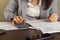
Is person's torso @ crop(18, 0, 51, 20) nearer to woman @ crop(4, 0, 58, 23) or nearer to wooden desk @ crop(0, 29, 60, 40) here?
woman @ crop(4, 0, 58, 23)

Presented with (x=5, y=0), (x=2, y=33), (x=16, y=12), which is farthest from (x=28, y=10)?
(x=2, y=33)

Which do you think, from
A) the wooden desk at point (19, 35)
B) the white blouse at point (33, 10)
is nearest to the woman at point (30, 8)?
the white blouse at point (33, 10)

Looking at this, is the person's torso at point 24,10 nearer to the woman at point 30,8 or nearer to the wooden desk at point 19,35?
the woman at point 30,8

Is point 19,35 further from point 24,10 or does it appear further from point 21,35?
point 24,10

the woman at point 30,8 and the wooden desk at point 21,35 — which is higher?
the woman at point 30,8

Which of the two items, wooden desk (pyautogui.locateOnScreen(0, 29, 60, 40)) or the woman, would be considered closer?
wooden desk (pyautogui.locateOnScreen(0, 29, 60, 40))

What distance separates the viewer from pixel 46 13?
153 centimetres

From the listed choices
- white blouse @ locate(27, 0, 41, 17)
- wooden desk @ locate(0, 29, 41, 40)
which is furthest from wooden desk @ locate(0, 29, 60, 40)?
white blouse @ locate(27, 0, 41, 17)

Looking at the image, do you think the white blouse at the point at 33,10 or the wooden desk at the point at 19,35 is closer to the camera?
the wooden desk at the point at 19,35

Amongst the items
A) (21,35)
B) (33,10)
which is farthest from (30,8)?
(21,35)

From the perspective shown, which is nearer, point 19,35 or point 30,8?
point 19,35

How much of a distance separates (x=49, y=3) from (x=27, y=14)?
222 millimetres

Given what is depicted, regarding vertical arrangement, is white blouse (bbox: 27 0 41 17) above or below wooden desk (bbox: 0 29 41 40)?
above

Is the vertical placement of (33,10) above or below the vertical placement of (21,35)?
above
